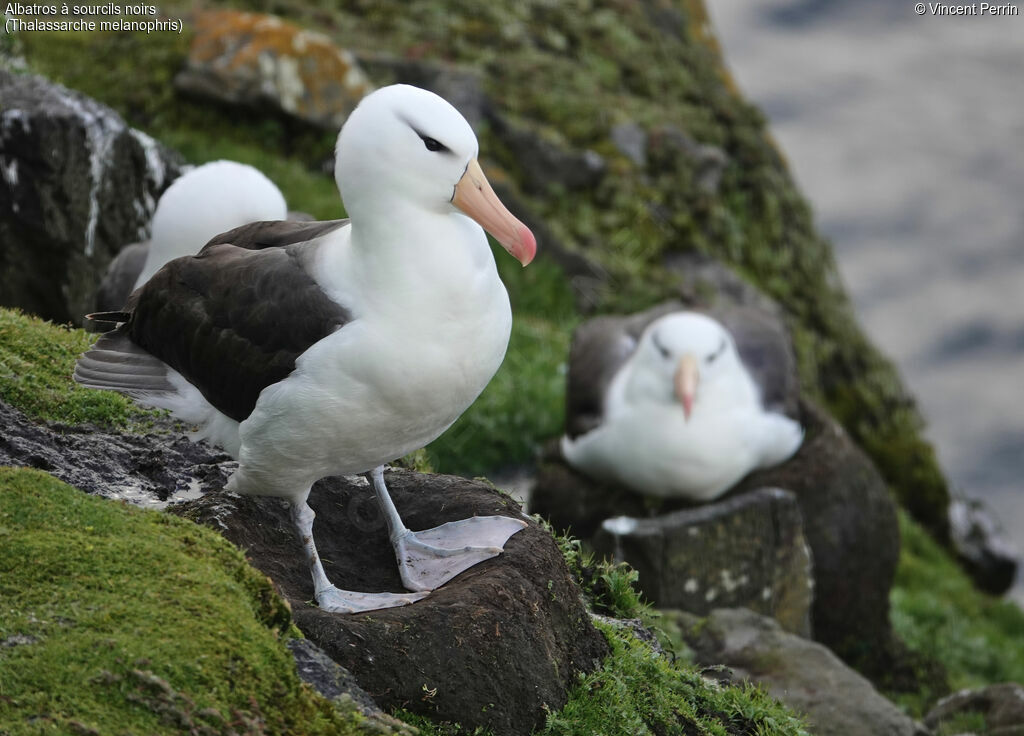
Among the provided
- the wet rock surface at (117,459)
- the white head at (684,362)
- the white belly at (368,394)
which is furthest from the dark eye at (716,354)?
the white belly at (368,394)

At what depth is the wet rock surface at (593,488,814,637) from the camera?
248 inches

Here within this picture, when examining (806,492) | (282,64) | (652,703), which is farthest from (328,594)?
(282,64)

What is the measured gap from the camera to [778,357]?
7.77 m

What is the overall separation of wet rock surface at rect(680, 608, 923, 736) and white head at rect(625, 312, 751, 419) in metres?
1.58

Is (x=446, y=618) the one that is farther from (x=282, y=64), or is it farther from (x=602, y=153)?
(x=602, y=153)

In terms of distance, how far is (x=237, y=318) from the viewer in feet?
11.8

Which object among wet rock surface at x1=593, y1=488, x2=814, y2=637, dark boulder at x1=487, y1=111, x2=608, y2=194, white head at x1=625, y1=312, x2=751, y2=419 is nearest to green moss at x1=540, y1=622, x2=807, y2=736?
wet rock surface at x1=593, y1=488, x2=814, y2=637

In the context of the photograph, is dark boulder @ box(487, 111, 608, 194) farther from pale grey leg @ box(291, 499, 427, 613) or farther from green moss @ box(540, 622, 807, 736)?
pale grey leg @ box(291, 499, 427, 613)

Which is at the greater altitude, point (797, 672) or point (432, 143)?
point (432, 143)

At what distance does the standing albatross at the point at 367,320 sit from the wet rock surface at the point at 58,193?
3.63 metres

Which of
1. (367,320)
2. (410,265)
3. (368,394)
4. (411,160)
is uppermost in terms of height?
(411,160)

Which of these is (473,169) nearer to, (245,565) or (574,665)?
(245,565)

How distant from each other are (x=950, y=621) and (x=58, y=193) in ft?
22.1

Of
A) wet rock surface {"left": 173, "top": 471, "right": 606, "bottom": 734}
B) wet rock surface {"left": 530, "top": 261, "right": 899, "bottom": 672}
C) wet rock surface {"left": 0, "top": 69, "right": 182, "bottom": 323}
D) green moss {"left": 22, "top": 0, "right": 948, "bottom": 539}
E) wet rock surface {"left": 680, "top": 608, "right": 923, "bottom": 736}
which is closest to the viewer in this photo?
wet rock surface {"left": 173, "top": 471, "right": 606, "bottom": 734}
